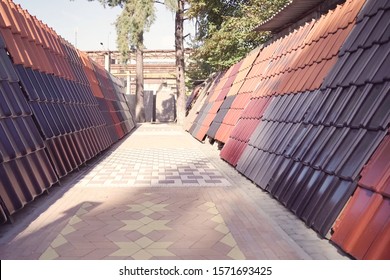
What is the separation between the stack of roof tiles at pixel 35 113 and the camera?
435 cm

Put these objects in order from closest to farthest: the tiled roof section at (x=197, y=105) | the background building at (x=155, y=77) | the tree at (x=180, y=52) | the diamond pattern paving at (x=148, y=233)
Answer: the diamond pattern paving at (x=148, y=233) < the tiled roof section at (x=197, y=105) < the tree at (x=180, y=52) < the background building at (x=155, y=77)

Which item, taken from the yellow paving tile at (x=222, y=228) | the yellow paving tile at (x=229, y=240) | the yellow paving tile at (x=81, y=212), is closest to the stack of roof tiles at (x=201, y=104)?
the yellow paving tile at (x=81, y=212)

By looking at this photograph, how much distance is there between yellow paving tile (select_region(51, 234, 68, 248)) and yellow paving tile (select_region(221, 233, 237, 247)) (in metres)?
1.71

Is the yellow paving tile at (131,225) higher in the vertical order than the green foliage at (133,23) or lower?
lower

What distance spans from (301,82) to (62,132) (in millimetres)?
4658

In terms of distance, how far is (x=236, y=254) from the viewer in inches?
132

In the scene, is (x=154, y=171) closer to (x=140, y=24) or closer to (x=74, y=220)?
(x=74, y=220)

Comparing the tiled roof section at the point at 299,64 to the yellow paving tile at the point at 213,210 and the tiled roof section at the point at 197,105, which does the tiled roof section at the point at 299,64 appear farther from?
the tiled roof section at the point at 197,105

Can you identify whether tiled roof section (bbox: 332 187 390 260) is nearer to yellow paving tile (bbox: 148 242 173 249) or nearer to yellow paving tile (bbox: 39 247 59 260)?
yellow paving tile (bbox: 148 242 173 249)

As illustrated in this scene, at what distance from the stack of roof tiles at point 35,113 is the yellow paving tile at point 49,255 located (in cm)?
91

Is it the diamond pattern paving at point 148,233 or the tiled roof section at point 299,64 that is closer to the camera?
the diamond pattern paving at point 148,233

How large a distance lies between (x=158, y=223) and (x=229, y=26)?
1512cm

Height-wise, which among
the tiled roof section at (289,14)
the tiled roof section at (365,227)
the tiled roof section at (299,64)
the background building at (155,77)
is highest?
the tiled roof section at (289,14)
